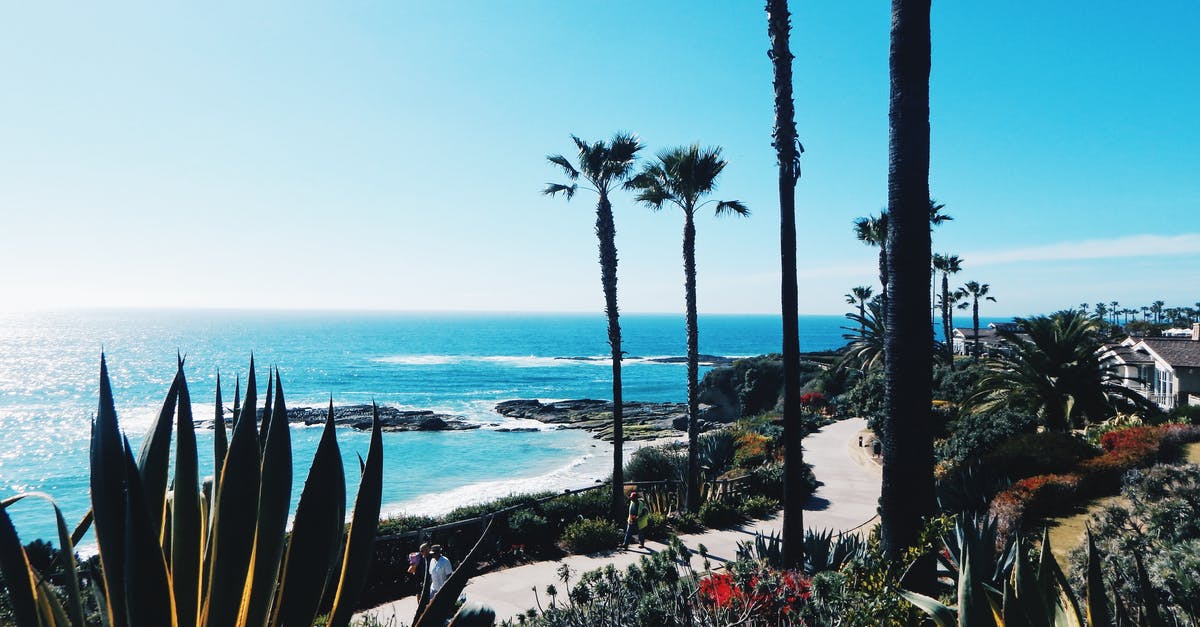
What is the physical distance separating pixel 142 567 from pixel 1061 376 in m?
17.8

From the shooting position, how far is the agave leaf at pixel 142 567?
140 cm

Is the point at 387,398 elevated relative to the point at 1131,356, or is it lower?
lower

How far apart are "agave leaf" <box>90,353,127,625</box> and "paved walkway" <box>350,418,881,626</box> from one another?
3.84m

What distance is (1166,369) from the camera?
29922 mm

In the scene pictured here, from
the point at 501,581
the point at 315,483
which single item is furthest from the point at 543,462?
the point at 315,483

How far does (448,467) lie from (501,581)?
26.9m

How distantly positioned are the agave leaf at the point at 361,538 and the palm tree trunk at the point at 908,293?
A: 5536mm

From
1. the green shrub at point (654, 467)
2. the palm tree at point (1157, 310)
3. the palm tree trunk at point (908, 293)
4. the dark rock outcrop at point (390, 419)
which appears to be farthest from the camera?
the palm tree at point (1157, 310)

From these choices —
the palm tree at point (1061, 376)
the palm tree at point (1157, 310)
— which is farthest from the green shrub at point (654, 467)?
the palm tree at point (1157, 310)

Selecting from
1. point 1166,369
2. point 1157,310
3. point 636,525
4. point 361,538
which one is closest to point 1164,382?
point 1166,369

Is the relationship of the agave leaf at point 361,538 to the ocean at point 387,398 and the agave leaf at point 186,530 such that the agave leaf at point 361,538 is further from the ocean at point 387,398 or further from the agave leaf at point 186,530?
the ocean at point 387,398

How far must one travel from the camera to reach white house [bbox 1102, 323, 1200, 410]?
1117 inches

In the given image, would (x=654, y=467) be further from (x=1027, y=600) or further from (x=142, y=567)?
(x=142, y=567)

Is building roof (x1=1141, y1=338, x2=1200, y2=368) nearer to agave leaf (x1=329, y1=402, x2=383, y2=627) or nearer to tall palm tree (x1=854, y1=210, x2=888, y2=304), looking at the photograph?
tall palm tree (x1=854, y1=210, x2=888, y2=304)
